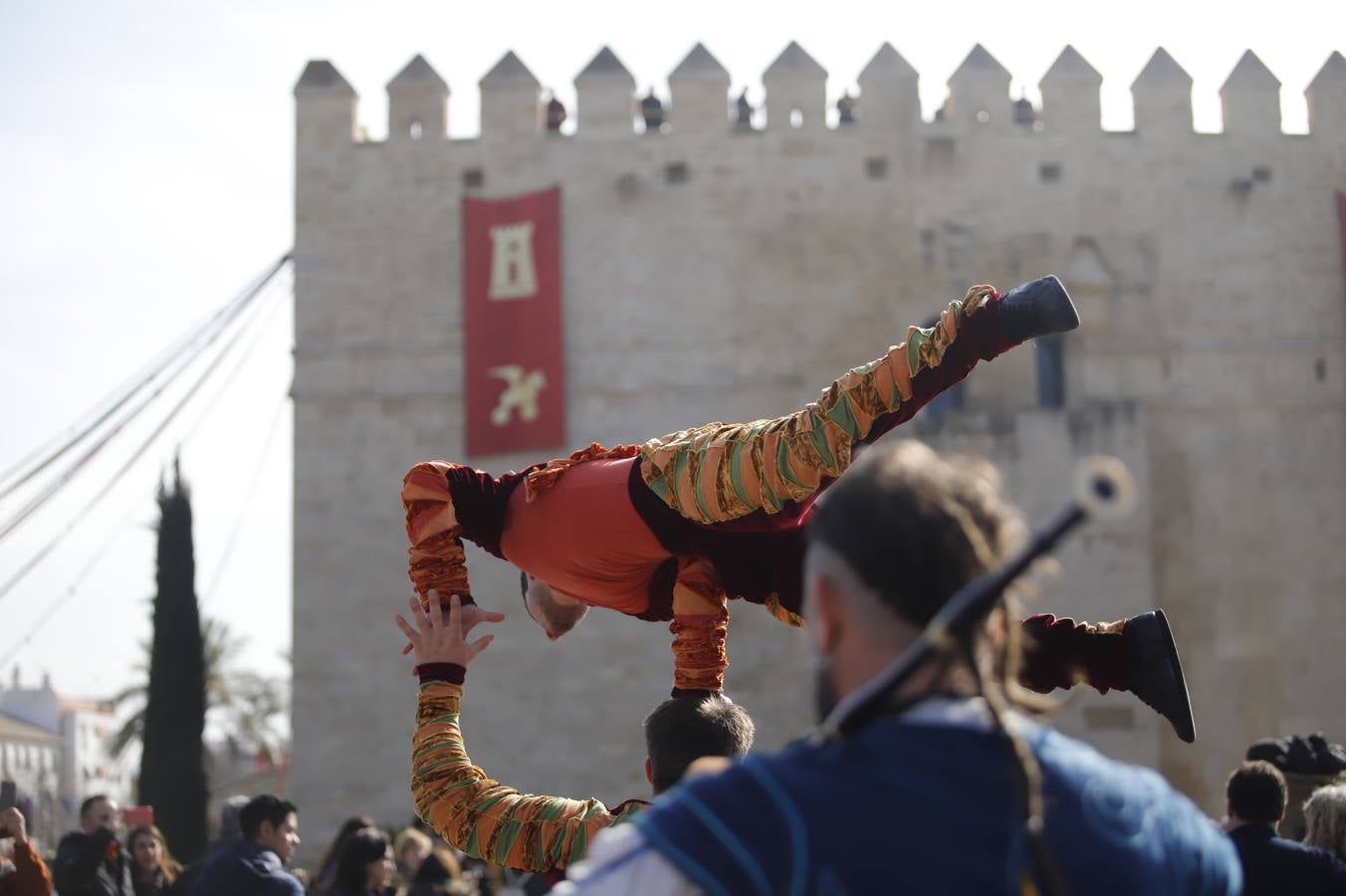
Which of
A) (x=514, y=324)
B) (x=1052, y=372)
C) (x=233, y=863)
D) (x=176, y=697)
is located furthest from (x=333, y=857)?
(x=1052, y=372)

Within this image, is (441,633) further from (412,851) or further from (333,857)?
(412,851)

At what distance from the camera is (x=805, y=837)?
1514 millimetres

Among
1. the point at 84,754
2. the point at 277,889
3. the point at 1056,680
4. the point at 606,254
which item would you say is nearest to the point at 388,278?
the point at 606,254

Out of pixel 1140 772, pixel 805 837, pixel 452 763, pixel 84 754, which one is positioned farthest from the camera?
pixel 84 754

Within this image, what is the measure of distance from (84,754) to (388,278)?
42.3 m

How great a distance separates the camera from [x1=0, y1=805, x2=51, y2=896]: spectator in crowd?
5898mm

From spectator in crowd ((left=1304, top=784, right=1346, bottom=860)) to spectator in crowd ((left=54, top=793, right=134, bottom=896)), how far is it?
503 cm

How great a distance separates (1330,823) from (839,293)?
46.9ft

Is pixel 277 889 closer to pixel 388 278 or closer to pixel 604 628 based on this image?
pixel 604 628

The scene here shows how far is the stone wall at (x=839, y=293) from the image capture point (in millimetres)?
17859

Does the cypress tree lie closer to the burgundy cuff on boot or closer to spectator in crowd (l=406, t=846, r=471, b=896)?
spectator in crowd (l=406, t=846, r=471, b=896)

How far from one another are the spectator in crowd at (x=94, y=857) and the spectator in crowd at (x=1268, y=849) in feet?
16.0

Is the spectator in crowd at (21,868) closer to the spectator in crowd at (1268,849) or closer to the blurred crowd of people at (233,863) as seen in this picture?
the blurred crowd of people at (233,863)

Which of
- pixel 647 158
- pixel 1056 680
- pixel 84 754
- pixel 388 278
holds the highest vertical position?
pixel 647 158
